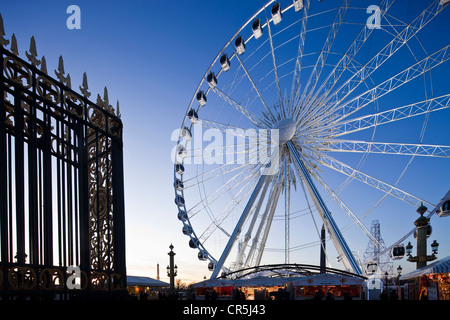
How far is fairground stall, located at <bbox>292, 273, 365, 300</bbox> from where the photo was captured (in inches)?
796

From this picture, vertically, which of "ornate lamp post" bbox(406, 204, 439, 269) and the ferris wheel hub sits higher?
the ferris wheel hub

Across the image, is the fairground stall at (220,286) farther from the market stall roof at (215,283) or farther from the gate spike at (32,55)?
the gate spike at (32,55)

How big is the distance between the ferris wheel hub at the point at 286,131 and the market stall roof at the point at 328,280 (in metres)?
6.87

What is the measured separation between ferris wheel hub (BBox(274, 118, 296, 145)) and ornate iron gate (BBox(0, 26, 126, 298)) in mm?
15880

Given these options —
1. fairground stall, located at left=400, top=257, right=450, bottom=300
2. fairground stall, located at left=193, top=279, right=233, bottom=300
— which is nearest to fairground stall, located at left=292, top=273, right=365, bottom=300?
fairground stall, located at left=193, top=279, right=233, bottom=300

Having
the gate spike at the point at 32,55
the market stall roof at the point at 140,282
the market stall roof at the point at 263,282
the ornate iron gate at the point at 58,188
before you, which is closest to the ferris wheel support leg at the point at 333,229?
the market stall roof at the point at 263,282

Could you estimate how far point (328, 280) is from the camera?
20.5 meters

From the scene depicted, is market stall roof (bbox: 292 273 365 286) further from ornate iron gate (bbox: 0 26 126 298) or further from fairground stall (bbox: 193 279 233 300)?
ornate iron gate (bbox: 0 26 126 298)

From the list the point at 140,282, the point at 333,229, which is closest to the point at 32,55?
the point at 333,229

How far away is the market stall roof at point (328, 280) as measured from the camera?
20172 millimetres
